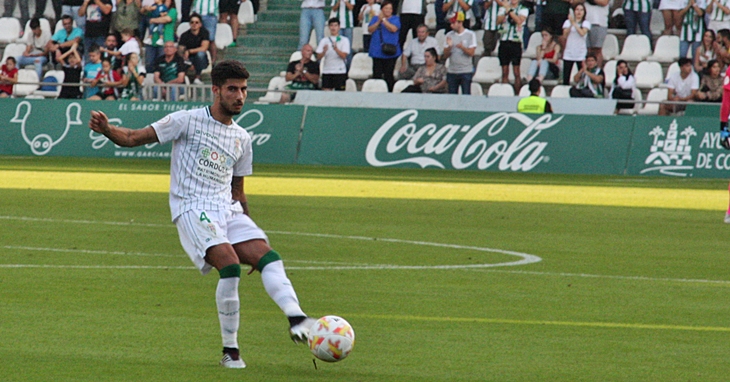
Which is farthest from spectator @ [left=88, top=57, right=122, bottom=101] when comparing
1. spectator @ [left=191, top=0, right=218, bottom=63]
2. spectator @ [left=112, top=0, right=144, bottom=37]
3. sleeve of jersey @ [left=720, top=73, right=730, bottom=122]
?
sleeve of jersey @ [left=720, top=73, right=730, bottom=122]

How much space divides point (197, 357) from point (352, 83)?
2292cm

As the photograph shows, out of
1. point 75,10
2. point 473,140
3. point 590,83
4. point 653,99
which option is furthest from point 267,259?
point 75,10

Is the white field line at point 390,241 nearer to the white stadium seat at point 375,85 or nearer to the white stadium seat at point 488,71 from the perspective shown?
the white stadium seat at point 375,85

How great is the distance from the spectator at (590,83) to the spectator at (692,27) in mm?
2642

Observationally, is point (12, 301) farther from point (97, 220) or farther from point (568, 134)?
point (568, 134)

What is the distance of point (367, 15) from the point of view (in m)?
29.8

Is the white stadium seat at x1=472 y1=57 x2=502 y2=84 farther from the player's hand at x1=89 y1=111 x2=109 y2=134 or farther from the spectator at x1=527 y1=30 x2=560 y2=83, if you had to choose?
the player's hand at x1=89 y1=111 x2=109 y2=134

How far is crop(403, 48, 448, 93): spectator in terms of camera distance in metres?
28.4

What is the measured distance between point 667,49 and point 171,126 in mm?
24516

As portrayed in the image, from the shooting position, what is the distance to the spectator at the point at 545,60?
95.7 feet

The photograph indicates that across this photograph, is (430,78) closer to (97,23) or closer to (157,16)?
(157,16)

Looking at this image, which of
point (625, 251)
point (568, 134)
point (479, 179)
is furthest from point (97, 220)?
point (568, 134)

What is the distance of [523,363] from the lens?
717cm

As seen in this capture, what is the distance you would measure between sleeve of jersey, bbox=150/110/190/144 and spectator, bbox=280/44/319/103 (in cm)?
2154
